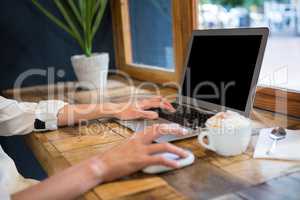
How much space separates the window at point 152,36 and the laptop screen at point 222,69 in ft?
1.19

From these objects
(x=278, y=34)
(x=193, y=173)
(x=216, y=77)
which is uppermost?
(x=278, y=34)

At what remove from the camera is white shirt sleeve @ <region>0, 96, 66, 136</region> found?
3.80 ft

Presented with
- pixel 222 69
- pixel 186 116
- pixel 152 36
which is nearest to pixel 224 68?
pixel 222 69

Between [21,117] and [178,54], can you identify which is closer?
[21,117]

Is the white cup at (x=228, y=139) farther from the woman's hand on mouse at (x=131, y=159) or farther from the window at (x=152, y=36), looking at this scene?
the window at (x=152, y=36)

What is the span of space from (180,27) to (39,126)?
841mm

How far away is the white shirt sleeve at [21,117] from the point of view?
3.80ft

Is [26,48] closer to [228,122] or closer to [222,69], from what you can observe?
[222,69]

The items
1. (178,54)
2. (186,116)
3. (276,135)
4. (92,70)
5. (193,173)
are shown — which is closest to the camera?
(193,173)

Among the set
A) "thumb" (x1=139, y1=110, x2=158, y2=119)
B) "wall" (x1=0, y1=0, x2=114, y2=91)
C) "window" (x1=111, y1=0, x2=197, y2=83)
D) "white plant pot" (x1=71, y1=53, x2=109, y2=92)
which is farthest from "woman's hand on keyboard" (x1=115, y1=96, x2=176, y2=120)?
"wall" (x1=0, y1=0, x2=114, y2=91)

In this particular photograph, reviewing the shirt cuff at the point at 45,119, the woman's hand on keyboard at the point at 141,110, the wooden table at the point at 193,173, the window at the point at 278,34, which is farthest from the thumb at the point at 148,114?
the window at the point at 278,34

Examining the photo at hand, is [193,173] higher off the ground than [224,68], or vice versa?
[224,68]

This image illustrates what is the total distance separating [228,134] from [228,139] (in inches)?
0.5

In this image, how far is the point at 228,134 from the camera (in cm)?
81
